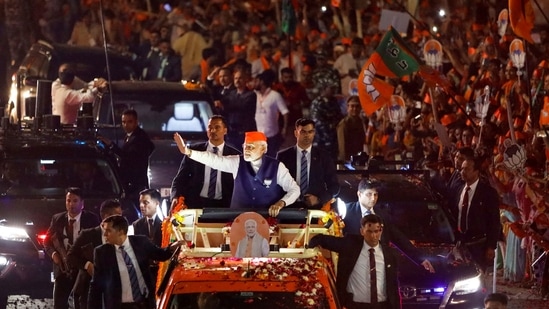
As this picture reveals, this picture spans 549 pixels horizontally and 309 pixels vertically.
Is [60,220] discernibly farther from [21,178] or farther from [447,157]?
[447,157]

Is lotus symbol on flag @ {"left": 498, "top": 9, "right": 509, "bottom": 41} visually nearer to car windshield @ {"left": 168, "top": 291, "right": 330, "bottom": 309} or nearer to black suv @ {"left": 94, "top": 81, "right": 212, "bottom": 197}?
black suv @ {"left": 94, "top": 81, "right": 212, "bottom": 197}

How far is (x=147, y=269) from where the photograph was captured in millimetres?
10281

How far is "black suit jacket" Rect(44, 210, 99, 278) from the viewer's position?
12.2 meters

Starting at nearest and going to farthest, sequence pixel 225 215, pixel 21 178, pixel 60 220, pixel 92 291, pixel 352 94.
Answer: pixel 92 291
pixel 225 215
pixel 60 220
pixel 21 178
pixel 352 94

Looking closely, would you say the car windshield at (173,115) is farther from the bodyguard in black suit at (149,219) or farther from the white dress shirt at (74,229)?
the bodyguard in black suit at (149,219)

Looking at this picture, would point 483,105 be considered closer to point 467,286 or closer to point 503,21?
point 503,21

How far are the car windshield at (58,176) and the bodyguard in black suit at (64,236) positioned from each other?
5.53 ft

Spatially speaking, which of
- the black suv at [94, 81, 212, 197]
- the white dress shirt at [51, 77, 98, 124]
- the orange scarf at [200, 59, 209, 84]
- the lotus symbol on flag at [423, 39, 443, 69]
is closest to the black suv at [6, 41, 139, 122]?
the white dress shirt at [51, 77, 98, 124]

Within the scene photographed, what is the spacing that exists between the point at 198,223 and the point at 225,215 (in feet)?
0.73

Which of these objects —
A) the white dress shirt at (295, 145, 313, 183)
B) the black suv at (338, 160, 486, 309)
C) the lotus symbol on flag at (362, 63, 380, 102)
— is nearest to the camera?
the black suv at (338, 160, 486, 309)

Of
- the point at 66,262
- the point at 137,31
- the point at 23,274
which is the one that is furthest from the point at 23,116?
the point at 137,31

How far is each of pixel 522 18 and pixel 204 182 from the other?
491 centimetres

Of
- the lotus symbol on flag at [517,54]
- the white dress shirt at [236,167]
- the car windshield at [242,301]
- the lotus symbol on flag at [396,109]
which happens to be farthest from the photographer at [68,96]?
the car windshield at [242,301]

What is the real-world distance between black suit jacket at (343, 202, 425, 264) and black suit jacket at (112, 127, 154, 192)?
4080 millimetres
